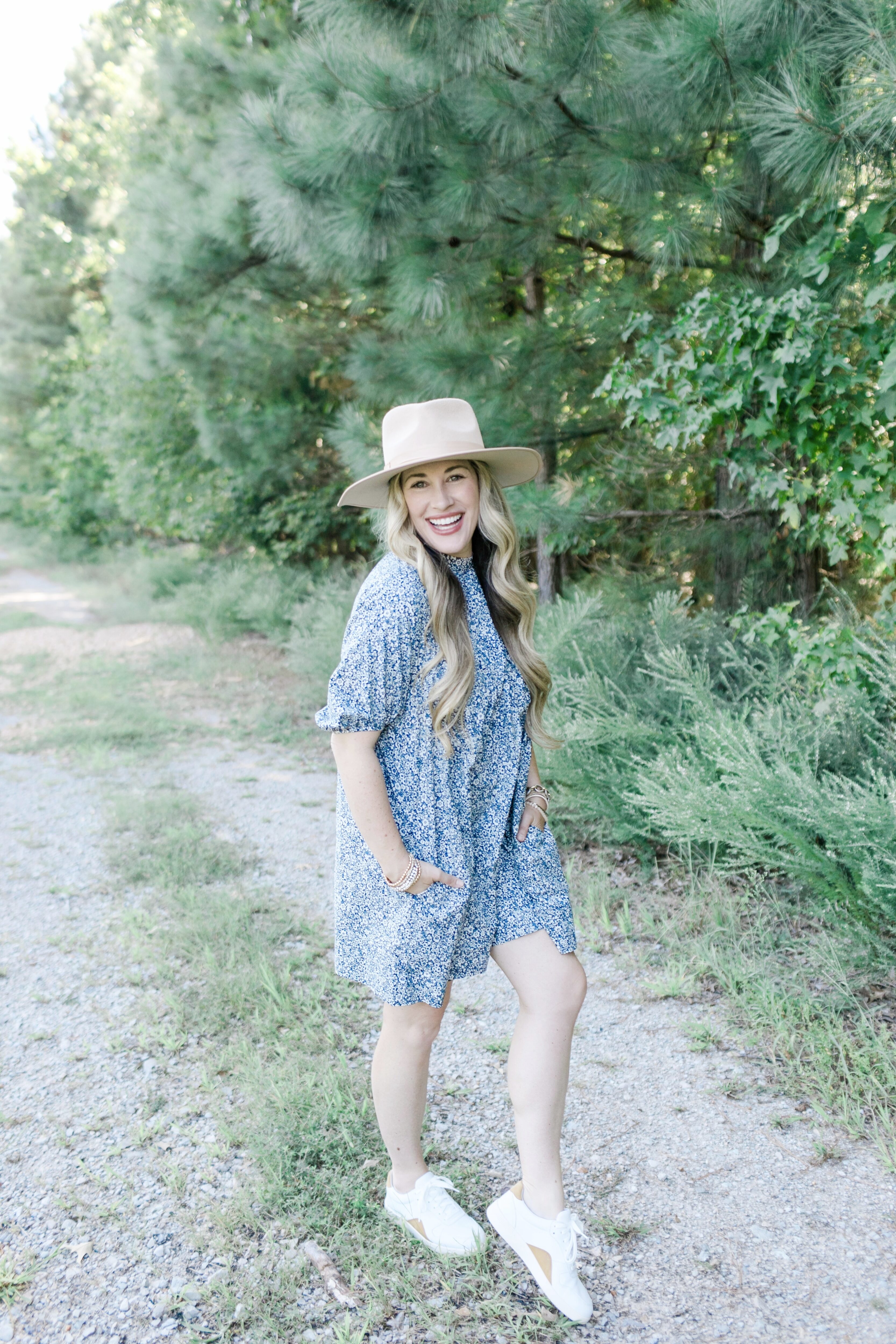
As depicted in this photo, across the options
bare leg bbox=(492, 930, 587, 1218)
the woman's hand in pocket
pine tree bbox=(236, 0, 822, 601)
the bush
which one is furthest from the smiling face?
pine tree bbox=(236, 0, 822, 601)

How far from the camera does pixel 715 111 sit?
12.8ft

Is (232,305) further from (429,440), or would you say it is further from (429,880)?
(429,880)

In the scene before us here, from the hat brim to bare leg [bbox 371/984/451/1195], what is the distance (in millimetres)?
1111

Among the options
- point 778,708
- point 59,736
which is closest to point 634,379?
point 778,708

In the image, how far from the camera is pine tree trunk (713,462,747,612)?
5.54 m

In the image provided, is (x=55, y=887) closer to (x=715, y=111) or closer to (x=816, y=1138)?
(x=816, y=1138)

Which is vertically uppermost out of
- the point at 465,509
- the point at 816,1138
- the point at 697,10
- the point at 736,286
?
the point at 697,10

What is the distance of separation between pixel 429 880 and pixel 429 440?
925 mm

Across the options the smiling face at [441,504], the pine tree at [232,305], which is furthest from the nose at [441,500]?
the pine tree at [232,305]

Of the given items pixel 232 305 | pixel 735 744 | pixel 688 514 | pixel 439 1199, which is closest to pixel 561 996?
pixel 439 1199

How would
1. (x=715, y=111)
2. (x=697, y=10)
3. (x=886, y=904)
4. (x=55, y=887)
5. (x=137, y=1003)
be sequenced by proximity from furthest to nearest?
1. (x=55, y=887)
2. (x=715, y=111)
3. (x=697, y=10)
4. (x=137, y=1003)
5. (x=886, y=904)

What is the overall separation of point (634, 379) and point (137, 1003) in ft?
11.0

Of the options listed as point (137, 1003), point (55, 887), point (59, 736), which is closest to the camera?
point (137, 1003)

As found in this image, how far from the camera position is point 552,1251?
6.42 feet
